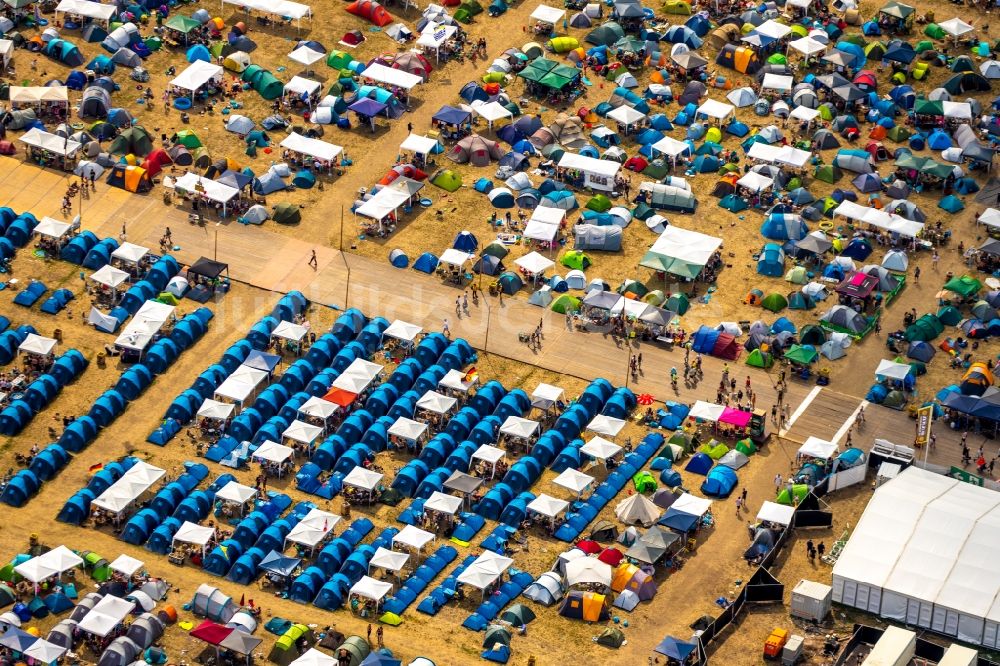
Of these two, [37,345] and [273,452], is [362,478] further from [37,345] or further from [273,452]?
[37,345]

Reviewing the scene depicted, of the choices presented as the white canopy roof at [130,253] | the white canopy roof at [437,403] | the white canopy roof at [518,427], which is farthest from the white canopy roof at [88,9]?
the white canopy roof at [518,427]

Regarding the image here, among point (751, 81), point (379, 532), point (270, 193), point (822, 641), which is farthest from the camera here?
point (751, 81)

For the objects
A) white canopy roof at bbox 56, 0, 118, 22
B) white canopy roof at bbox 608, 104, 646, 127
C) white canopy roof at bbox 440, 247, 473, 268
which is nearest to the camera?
white canopy roof at bbox 440, 247, 473, 268

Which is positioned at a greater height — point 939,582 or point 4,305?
point 939,582

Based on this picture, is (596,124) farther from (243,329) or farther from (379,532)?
(379,532)

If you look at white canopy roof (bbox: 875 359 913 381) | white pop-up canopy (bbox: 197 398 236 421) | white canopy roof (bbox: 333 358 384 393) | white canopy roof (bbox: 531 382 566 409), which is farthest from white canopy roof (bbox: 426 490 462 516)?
white canopy roof (bbox: 875 359 913 381)

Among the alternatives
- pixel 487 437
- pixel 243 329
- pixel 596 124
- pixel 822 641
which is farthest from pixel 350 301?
pixel 822 641

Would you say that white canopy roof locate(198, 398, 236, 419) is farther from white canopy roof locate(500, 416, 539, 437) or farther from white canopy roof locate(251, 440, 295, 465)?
white canopy roof locate(500, 416, 539, 437)
